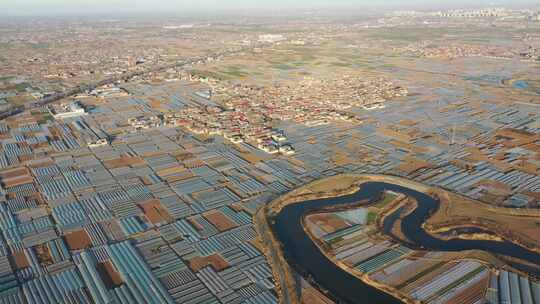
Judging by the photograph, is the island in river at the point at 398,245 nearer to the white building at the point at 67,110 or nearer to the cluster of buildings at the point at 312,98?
the cluster of buildings at the point at 312,98

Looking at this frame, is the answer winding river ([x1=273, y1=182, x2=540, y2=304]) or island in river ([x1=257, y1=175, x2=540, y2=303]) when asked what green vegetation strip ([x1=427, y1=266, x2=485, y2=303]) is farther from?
winding river ([x1=273, y1=182, x2=540, y2=304])

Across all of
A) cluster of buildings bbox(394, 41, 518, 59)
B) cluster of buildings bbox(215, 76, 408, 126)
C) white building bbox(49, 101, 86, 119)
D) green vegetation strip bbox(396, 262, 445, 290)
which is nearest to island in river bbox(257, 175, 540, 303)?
green vegetation strip bbox(396, 262, 445, 290)

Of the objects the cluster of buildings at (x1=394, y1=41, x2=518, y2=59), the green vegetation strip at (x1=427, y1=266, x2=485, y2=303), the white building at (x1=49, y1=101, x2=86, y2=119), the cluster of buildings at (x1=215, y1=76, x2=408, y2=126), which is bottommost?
the green vegetation strip at (x1=427, y1=266, x2=485, y2=303)

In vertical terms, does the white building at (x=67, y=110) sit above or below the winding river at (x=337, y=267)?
above

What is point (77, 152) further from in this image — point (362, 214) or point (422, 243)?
point (422, 243)

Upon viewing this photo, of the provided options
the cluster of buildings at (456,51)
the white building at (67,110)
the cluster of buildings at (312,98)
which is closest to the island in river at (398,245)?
the cluster of buildings at (312,98)

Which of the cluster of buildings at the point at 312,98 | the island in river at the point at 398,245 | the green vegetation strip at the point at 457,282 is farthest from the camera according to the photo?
the cluster of buildings at the point at 312,98
